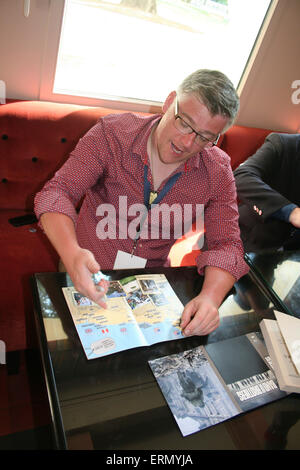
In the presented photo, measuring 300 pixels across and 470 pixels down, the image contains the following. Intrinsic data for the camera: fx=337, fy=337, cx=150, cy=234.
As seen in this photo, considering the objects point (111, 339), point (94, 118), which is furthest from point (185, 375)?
point (94, 118)

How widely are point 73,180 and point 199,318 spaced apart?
0.66 metres

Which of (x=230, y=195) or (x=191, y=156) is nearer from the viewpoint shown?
(x=191, y=156)

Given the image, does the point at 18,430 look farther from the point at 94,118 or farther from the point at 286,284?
the point at 94,118

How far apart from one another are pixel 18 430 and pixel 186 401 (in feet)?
2.94

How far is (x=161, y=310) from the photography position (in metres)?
1.09

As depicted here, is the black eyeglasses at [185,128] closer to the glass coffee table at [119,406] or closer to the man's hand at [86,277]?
the man's hand at [86,277]

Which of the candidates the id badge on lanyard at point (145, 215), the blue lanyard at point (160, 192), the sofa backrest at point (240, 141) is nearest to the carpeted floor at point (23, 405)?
the id badge on lanyard at point (145, 215)

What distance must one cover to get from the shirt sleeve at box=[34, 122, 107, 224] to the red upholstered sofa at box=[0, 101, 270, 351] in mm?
631

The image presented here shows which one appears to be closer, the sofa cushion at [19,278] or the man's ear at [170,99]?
the man's ear at [170,99]

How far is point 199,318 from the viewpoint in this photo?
3.45ft

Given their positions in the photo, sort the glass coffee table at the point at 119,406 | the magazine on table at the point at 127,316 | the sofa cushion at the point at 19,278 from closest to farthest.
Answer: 1. the glass coffee table at the point at 119,406
2. the magazine on table at the point at 127,316
3. the sofa cushion at the point at 19,278

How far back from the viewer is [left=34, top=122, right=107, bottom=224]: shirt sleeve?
116 cm

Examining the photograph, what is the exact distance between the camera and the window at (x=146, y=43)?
2.08 metres

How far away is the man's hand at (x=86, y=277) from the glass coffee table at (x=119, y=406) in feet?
0.25
